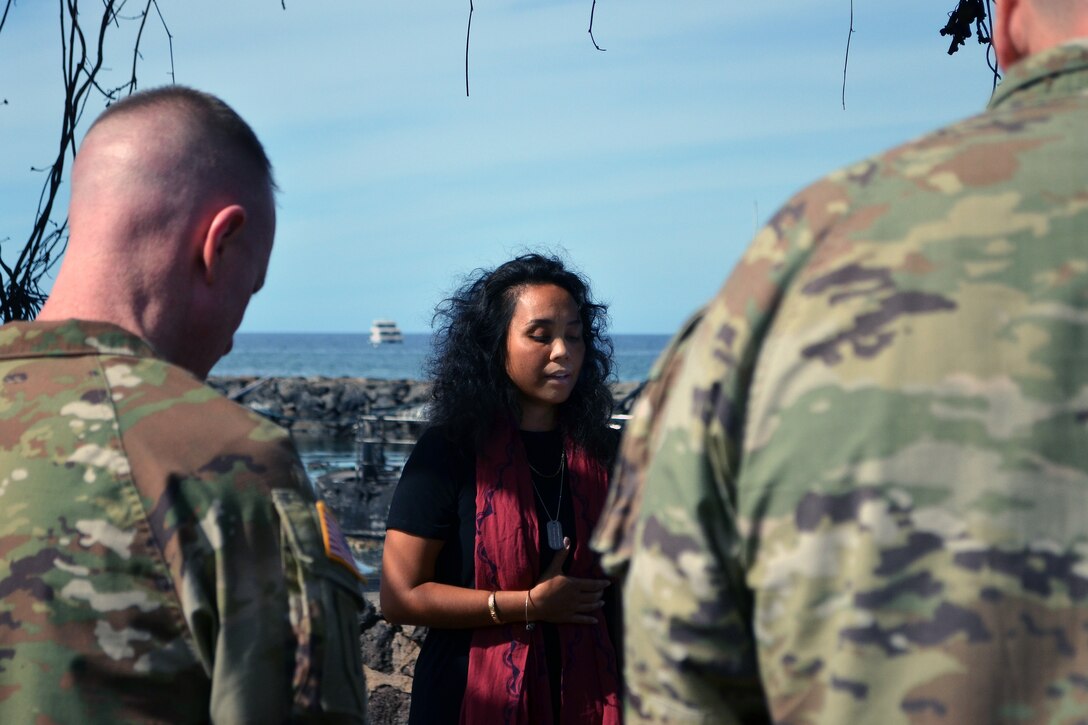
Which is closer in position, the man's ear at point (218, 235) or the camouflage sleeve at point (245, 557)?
the camouflage sleeve at point (245, 557)

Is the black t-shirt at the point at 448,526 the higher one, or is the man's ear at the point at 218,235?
the man's ear at the point at 218,235

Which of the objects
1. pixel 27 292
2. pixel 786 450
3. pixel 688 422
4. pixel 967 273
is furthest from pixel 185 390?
pixel 27 292

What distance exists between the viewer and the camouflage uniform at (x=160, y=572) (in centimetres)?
169

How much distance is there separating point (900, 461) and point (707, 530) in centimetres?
23

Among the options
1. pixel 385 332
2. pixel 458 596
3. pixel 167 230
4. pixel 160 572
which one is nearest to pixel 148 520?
pixel 160 572

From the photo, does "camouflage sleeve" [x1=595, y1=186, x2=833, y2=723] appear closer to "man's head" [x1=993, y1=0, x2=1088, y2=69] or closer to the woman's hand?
"man's head" [x1=993, y1=0, x2=1088, y2=69]

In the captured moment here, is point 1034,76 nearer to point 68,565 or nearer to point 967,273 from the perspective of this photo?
point 967,273

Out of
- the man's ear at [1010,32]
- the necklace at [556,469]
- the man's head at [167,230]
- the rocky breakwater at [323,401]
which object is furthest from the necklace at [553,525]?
the rocky breakwater at [323,401]

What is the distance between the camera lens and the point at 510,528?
349 cm

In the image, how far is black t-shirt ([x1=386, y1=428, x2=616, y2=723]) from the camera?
340cm

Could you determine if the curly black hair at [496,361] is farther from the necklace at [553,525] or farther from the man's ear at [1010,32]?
the man's ear at [1010,32]

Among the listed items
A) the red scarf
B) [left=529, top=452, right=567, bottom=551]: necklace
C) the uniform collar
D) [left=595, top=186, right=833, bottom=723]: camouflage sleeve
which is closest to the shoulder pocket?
[left=595, top=186, right=833, bottom=723]: camouflage sleeve

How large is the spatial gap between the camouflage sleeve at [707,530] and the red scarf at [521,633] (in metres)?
1.92

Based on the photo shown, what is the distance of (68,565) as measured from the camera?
170 centimetres
